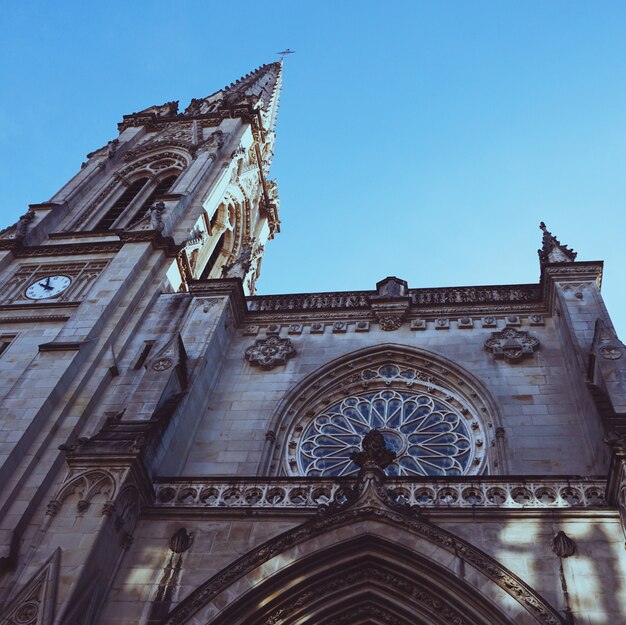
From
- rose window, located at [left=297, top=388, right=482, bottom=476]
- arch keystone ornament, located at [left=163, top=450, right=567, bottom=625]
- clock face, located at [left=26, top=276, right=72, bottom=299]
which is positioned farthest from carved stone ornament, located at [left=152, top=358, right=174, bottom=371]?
clock face, located at [left=26, top=276, right=72, bottom=299]

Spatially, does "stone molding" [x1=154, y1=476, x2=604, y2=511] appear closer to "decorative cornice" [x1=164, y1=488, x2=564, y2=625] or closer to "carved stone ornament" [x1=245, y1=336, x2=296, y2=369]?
"decorative cornice" [x1=164, y1=488, x2=564, y2=625]

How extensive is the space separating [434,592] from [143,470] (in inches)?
183

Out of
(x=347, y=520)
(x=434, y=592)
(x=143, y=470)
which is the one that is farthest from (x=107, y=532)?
(x=434, y=592)

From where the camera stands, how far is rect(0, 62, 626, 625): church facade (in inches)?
395

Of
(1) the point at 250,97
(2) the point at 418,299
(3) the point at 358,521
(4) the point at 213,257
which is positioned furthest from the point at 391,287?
(1) the point at 250,97

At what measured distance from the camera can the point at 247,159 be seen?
28938 millimetres

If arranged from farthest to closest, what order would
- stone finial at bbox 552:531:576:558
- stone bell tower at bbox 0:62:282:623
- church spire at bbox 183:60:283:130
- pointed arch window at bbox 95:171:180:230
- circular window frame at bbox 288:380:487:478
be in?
church spire at bbox 183:60:283:130, pointed arch window at bbox 95:171:180:230, circular window frame at bbox 288:380:487:478, stone bell tower at bbox 0:62:282:623, stone finial at bbox 552:531:576:558

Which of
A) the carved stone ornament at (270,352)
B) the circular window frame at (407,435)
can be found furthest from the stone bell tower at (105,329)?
the circular window frame at (407,435)

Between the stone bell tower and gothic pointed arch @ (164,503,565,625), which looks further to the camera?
A: the stone bell tower

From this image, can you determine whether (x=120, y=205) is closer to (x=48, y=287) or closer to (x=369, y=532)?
(x=48, y=287)

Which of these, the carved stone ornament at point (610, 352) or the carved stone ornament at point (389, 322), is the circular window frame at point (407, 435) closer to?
the carved stone ornament at point (389, 322)

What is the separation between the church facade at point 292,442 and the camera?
10.0 m

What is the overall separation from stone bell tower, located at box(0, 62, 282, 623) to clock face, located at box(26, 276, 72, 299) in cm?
6

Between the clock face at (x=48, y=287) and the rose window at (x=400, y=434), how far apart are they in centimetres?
769
